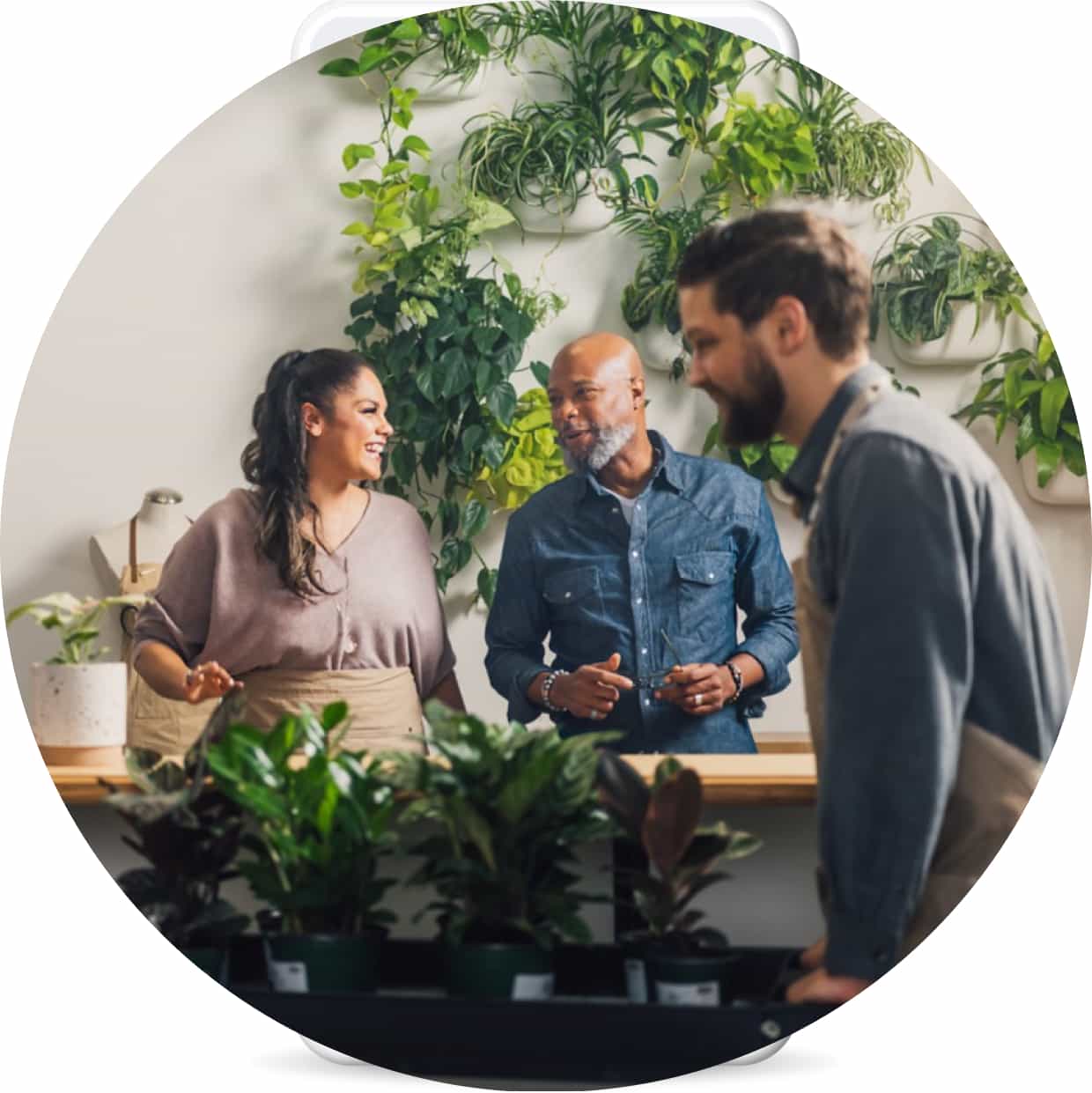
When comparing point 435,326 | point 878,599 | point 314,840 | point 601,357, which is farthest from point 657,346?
point 314,840

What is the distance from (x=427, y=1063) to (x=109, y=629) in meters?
0.69

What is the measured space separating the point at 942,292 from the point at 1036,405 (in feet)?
0.61

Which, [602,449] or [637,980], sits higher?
[602,449]

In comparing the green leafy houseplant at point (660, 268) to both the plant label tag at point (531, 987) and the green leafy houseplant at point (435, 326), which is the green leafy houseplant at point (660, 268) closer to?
the green leafy houseplant at point (435, 326)

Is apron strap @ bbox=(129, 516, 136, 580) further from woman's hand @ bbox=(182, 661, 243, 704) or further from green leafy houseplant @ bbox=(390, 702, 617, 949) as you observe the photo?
green leafy houseplant @ bbox=(390, 702, 617, 949)

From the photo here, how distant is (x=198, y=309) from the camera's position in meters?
2.67

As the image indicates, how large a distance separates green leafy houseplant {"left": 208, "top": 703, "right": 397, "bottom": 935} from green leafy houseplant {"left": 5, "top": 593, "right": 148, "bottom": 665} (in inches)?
9.6

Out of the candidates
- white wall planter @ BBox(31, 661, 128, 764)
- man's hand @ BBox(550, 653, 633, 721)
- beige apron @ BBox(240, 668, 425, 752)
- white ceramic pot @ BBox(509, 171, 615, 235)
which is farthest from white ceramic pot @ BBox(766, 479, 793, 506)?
white wall planter @ BBox(31, 661, 128, 764)

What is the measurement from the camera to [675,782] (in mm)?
2488

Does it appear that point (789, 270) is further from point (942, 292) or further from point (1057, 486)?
point (1057, 486)

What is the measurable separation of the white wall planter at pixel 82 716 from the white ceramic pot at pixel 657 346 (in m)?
0.80

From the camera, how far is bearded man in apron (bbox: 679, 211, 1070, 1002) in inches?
96.3

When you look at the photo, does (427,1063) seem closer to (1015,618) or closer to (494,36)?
(1015,618)

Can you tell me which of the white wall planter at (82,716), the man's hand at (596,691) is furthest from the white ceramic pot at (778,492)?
the white wall planter at (82,716)
